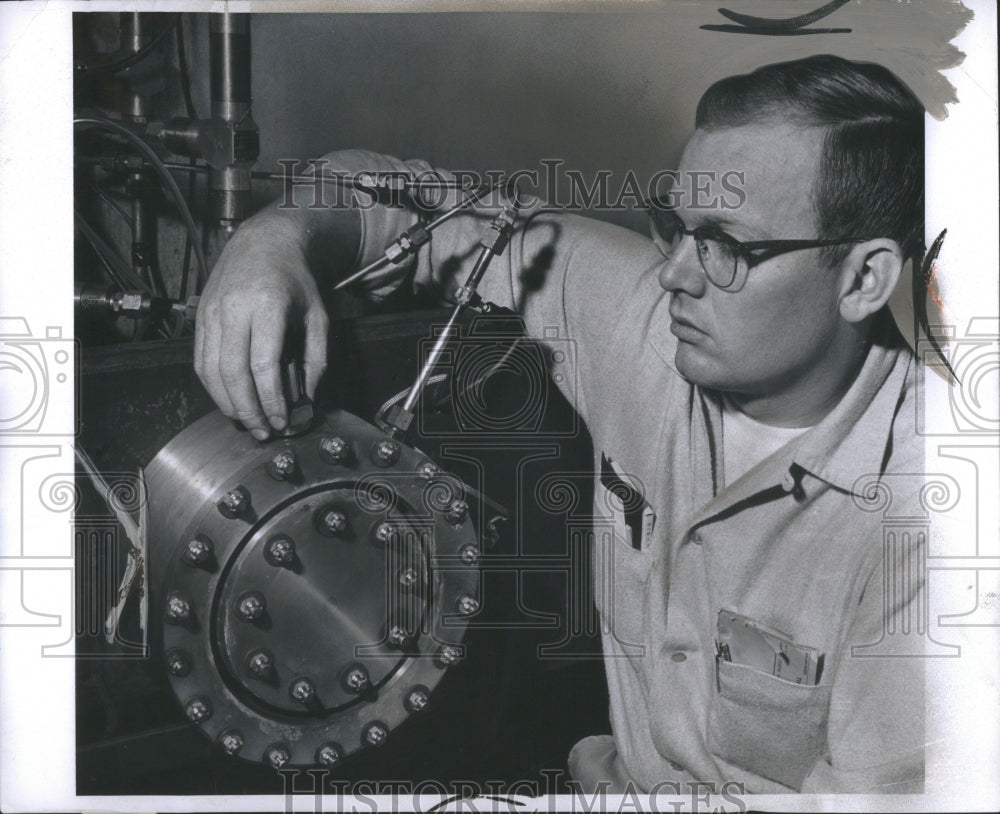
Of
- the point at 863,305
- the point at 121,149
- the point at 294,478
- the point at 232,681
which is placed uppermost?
the point at 121,149

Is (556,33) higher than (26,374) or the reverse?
higher

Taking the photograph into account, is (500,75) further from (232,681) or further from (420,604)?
(232,681)

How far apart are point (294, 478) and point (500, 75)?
1.27 ft

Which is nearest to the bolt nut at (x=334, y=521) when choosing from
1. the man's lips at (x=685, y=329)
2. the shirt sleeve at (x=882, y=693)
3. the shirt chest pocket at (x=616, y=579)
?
the shirt chest pocket at (x=616, y=579)

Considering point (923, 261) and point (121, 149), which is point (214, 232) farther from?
point (923, 261)

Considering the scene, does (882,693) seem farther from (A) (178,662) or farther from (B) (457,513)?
(A) (178,662)

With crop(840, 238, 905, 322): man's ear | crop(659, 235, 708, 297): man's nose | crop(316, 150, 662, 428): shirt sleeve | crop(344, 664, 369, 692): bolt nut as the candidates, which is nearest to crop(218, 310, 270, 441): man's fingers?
crop(316, 150, 662, 428): shirt sleeve

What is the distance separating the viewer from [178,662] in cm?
101

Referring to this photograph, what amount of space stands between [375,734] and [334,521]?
0.20 m

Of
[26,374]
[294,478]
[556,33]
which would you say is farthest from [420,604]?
[556,33]

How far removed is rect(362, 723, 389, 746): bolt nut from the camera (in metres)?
1.05

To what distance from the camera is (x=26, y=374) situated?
1044 mm

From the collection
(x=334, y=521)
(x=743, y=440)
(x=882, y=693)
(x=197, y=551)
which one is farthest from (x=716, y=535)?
(x=197, y=551)

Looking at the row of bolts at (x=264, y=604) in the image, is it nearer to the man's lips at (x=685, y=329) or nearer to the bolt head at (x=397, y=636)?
the bolt head at (x=397, y=636)
